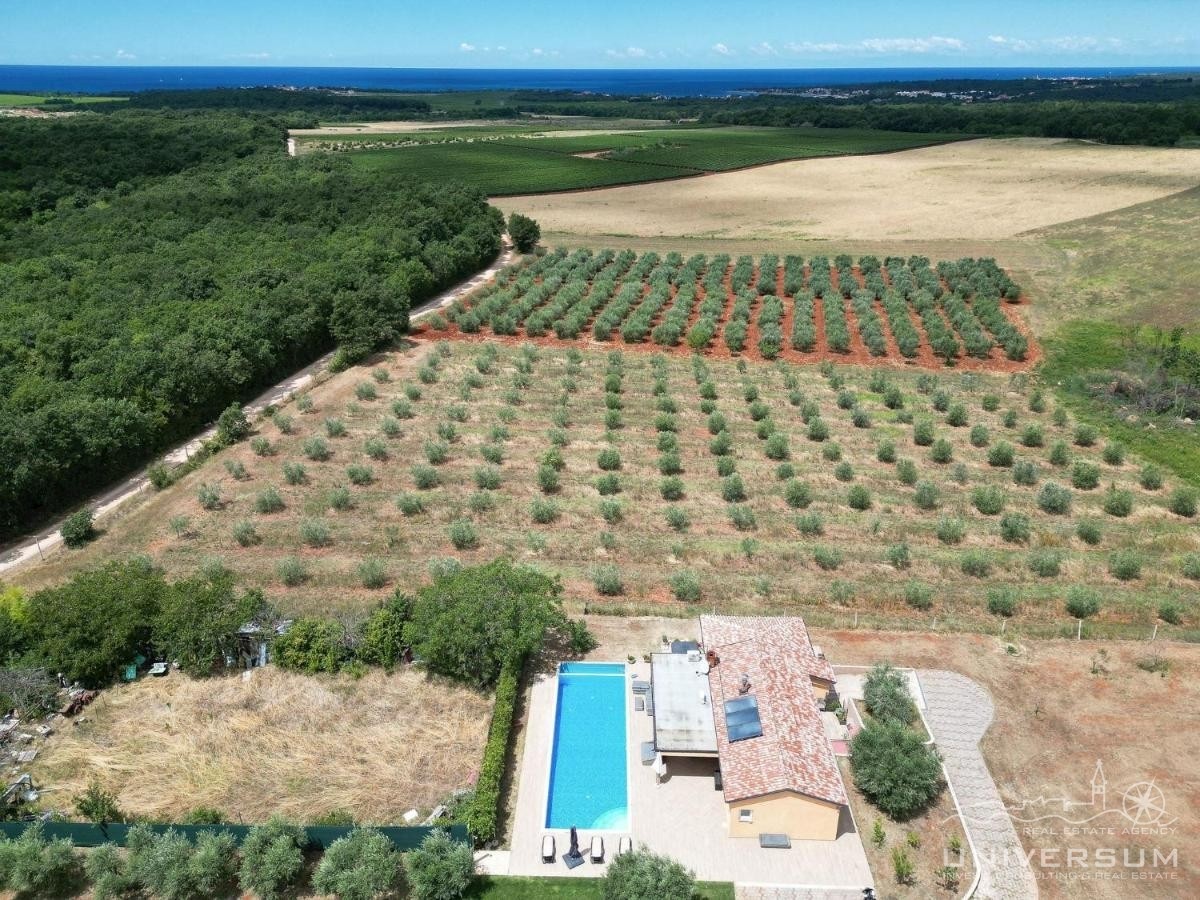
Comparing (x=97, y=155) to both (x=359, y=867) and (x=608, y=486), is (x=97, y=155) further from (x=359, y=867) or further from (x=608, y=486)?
(x=359, y=867)

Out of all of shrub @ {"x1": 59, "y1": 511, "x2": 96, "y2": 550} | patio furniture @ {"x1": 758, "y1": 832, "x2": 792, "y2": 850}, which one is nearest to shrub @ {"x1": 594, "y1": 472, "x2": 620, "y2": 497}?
patio furniture @ {"x1": 758, "y1": 832, "x2": 792, "y2": 850}

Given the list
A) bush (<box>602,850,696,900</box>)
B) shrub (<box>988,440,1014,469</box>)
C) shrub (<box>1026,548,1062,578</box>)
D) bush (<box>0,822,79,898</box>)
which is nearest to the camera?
bush (<box>602,850,696,900</box>)

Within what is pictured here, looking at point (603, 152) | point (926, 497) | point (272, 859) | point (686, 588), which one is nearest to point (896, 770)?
point (686, 588)

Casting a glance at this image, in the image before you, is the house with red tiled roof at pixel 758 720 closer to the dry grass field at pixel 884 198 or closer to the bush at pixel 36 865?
the bush at pixel 36 865

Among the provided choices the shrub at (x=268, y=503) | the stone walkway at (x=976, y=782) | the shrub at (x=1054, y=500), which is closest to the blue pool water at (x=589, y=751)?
the stone walkway at (x=976, y=782)

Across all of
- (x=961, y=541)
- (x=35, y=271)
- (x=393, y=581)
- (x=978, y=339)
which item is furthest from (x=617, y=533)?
(x=35, y=271)

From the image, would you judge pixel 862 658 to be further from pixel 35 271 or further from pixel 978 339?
pixel 35 271

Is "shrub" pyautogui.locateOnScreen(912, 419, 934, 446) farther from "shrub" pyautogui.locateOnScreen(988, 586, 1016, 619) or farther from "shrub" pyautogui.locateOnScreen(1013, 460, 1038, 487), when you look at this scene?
"shrub" pyautogui.locateOnScreen(988, 586, 1016, 619)
